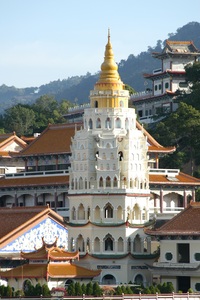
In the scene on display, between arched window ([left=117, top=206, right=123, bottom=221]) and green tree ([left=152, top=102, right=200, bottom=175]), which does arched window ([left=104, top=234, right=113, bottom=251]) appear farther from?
green tree ([left=152, top=102, right=200, bottom=175])

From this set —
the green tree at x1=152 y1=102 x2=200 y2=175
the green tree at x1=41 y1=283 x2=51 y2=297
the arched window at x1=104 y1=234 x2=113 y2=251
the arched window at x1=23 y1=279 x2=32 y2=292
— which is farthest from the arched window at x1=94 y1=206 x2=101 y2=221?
the green tree at x1=152 y1=102 x2=200 y2=175

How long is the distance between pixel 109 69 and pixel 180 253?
1283cm

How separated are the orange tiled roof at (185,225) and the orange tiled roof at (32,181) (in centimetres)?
2016

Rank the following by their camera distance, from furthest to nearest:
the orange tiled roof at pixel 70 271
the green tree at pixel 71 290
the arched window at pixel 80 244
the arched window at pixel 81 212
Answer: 1. the arched window at pixel 81 212
2. the arched window at pixel 80 244
3. the orange tiled roof at pixel 70 271
4. the green tree at pixel 71 290

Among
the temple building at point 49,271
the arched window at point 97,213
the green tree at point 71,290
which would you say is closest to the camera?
the green tree at point 71,290

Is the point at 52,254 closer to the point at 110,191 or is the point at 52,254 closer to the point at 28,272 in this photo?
the point at 28,272

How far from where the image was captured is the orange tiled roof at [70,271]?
78500mm

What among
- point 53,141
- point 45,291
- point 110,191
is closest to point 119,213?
point 110,191

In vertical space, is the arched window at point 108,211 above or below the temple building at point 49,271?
above

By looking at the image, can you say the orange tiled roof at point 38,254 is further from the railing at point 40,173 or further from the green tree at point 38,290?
the railing at point 40,173

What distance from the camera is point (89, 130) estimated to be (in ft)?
278

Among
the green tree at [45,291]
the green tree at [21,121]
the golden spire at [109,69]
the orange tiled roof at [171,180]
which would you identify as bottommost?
the green tree at [45,291]

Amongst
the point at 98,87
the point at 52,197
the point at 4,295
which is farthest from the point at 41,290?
the point at 52,197

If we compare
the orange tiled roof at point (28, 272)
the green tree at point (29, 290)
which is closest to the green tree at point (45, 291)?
the green tree at point (29, 290)
